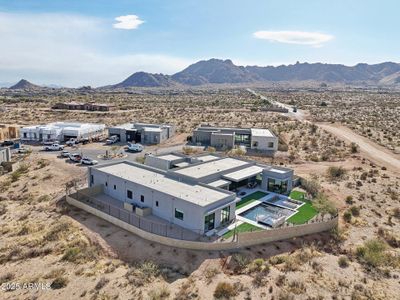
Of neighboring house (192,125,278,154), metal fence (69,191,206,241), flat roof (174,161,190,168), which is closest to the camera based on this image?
metal fence (69,191,206,241)

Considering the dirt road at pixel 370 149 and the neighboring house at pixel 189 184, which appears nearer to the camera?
the neighboring house at pixel 189 184

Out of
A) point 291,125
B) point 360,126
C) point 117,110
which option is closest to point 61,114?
point 117,110

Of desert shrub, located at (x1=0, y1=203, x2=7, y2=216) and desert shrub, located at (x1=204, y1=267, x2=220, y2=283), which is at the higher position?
desert shrub, located at (x1=0, y1=203, x2=7, y2=216)

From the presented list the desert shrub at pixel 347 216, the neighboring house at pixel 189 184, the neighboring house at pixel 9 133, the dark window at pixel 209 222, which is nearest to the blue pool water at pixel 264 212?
the neighboring house at pixel 189 184

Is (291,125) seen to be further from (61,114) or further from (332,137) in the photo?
(61,114)

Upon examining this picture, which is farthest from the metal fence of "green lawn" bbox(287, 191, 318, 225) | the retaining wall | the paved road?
the paved road

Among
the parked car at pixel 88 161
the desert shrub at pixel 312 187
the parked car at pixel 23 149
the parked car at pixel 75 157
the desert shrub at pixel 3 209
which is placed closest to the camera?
the desert shrub at pixel 3 209

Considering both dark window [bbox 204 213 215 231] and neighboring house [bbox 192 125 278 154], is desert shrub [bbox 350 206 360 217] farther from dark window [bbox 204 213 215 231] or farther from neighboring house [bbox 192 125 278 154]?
neighboring house [bbox 192 125 278 154]

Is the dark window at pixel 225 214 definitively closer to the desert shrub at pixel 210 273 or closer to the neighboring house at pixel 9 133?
the desert shrub at pixel 210 273
